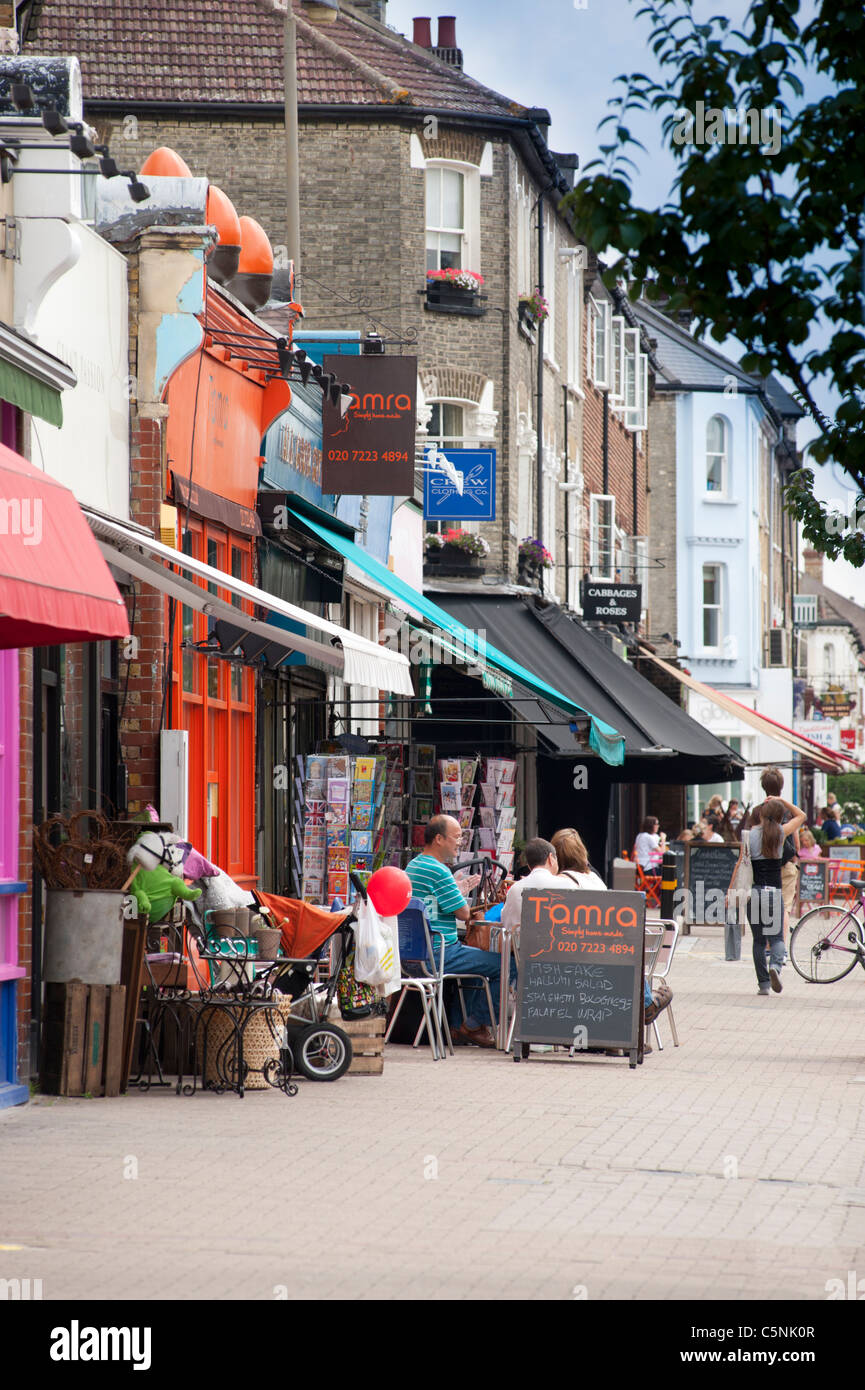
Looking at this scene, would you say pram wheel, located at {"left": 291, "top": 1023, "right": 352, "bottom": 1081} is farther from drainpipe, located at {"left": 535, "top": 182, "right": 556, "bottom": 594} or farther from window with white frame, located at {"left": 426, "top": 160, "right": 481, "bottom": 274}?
drainpipe, located at {"left": 535, "top": 182, "right": 556, "bottom": 594}

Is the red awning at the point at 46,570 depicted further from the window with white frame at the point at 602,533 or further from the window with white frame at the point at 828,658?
the window with white frame at the point at 828,658

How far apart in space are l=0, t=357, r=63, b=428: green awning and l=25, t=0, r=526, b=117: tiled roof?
15.4 m

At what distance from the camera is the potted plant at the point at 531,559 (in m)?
27.7

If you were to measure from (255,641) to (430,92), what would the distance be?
13.1 meters

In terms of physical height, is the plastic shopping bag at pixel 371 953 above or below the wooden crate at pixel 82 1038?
above

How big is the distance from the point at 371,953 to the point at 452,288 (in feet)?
50.8

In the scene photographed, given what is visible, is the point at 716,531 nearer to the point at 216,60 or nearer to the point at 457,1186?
the point at 216,60

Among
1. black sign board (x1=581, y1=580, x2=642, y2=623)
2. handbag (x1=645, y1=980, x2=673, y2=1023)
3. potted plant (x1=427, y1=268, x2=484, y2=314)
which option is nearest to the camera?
handbag (x1=645, y1=980, x2=673, y2=1023)

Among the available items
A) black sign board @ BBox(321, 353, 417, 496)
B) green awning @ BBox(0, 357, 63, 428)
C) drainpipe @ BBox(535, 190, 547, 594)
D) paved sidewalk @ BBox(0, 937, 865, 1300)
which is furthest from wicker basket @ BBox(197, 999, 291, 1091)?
drainpipe @ BBox(535, 190, 547, 594)

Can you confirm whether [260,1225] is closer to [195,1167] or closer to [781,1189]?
[195,1167]

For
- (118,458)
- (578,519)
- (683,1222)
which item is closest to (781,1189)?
(683,1222)

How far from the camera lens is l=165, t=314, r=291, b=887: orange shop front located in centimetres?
1381

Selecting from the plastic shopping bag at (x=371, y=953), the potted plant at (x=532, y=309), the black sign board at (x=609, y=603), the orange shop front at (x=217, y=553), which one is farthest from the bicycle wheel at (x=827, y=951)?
the black sign board at (x=609, y=603)

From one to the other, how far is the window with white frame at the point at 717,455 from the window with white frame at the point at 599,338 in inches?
579
